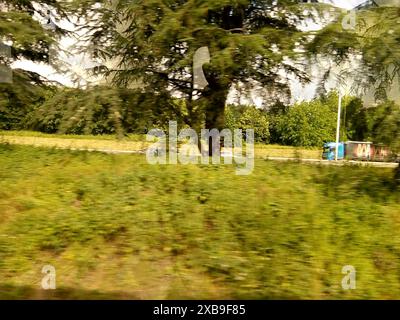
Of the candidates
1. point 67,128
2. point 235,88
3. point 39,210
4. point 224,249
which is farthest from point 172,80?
point 224,249

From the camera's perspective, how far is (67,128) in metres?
7.55

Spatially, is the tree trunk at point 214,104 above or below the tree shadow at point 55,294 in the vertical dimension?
above

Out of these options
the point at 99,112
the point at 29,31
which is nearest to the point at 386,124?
the point at 99,112

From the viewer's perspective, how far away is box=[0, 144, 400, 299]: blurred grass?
4.24 meters

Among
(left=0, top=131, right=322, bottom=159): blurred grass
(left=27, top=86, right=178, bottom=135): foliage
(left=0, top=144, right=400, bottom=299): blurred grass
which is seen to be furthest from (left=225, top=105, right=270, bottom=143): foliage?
(left=0, top=144, right=400, bottom=299): blurred grass

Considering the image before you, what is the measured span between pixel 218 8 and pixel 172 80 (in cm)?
166

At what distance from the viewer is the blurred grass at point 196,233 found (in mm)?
4242

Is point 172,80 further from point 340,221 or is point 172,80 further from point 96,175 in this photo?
point 340,221

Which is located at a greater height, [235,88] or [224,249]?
[235,88]

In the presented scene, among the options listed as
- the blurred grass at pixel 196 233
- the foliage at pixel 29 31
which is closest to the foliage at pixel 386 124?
the blurred grass at pixel 196 233

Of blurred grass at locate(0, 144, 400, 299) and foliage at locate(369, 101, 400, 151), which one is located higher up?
foliage at locate(369, 101, 400, 151)

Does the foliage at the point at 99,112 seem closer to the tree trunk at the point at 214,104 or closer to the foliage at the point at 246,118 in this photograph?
the tree trunk at the point at 214,104

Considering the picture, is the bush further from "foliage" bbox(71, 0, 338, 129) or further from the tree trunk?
the tree trunk
